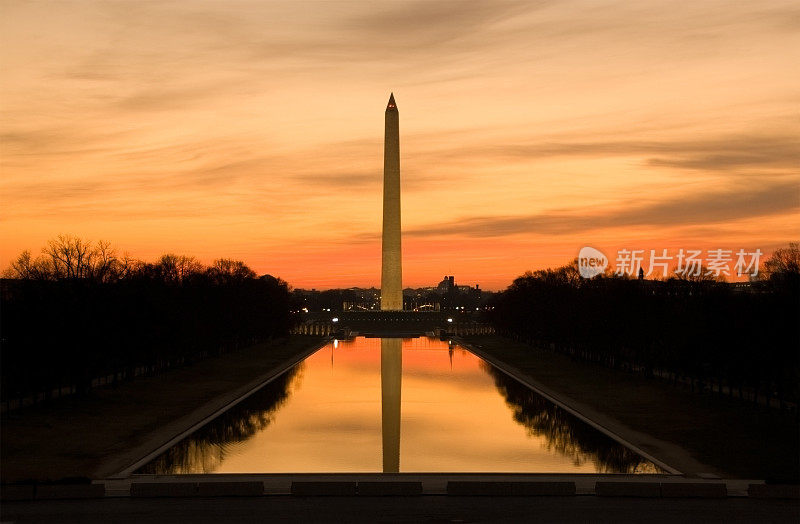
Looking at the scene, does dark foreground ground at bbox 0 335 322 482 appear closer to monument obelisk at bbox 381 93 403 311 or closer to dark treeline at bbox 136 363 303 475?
dark treeline at bbox 136 363 303 475

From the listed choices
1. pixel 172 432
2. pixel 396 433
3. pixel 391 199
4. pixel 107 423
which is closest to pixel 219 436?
pixel 172 432

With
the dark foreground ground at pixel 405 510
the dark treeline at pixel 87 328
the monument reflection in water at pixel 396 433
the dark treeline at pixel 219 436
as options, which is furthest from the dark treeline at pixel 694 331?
the dark treeline at pixel 87 328

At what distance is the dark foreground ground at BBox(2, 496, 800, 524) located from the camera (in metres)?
21.7

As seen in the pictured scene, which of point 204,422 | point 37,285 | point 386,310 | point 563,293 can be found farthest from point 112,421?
point 386,310

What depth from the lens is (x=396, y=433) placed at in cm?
3750

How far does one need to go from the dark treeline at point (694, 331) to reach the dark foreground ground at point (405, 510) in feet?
53.2

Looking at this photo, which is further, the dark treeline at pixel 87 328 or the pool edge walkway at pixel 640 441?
the dark treeline at pixel 87 328

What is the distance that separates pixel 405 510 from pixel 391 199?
10014 cm

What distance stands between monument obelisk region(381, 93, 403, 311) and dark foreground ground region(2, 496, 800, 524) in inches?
3830

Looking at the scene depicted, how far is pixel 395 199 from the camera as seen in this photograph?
400ft

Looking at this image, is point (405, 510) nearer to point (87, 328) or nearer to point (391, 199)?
point (87, 328)

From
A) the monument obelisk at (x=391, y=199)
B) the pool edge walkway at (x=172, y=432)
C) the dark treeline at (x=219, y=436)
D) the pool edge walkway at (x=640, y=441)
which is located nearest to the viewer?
the pool edge walkway at (x=172, y=432)

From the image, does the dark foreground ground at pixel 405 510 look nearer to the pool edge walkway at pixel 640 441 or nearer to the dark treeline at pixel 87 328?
the pool edge walkway at pixel 640 441

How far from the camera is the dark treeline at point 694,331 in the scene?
4219 cm
